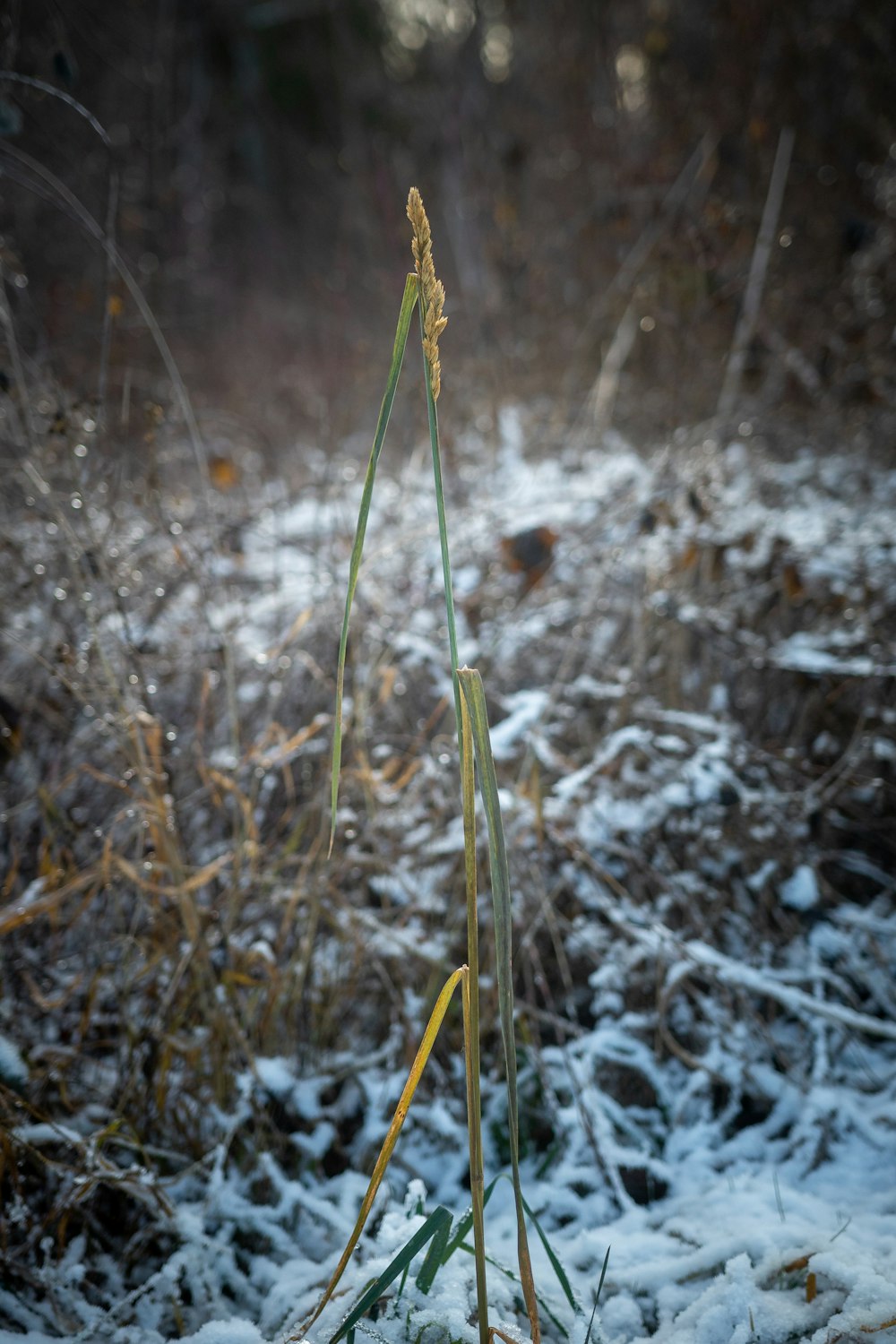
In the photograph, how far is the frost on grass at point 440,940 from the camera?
37.6 inches

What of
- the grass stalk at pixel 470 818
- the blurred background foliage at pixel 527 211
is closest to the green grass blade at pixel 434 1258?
the grass stalk at pixel 470 818

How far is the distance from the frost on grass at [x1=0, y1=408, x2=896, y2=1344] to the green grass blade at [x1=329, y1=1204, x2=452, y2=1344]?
111 mm

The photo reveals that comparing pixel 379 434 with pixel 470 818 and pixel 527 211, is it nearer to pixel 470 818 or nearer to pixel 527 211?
pixel 470 818

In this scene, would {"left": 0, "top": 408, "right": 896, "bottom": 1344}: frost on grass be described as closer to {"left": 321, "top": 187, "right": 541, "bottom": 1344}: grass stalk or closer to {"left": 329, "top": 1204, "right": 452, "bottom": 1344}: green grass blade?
{"left": 329, "top": 1204, "right": 452, "bottom": 1344}: green grass blade

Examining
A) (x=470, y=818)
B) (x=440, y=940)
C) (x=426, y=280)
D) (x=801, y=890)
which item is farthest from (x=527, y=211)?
(x=470, y=818)

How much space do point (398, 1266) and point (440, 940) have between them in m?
0.61

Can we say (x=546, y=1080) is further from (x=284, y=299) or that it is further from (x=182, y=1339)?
(x=284, y=299)

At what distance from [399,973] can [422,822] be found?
27cm

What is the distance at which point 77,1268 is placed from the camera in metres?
0.92

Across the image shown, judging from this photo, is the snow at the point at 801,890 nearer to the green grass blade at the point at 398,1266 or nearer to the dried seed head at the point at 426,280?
the green grass blade at the point at 398,1266

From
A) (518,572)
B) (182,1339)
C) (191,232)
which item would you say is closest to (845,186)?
(518,572)

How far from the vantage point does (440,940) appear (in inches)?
51.8

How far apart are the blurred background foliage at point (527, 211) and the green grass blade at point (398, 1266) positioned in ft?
4.62

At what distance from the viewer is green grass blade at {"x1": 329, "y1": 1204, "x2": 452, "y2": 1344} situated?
0.66m
